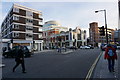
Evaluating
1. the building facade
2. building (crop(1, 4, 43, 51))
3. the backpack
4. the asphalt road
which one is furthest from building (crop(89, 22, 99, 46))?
the backpack

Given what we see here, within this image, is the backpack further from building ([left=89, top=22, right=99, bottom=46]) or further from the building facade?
building ([left=89, top=22, right=99, bottom=46])

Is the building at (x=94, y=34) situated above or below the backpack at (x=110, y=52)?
above

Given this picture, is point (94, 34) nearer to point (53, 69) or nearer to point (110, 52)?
point (53, 69)

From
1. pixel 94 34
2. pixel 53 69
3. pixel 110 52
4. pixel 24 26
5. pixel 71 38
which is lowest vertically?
pixel 53 69

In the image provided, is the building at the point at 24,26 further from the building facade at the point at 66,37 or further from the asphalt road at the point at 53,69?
the asphalt road at the point at 53,69

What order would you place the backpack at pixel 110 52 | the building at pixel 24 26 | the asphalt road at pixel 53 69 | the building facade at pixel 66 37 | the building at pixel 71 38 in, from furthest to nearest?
1. the building facade at pixel 66 37
2. the building at pixel 71 38
3. the building at pixel 24 26
4. the backpack at pixel 110 52
5. the asphalt road at pixel 53 69

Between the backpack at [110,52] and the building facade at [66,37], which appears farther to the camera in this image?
the building facade at [66,37]

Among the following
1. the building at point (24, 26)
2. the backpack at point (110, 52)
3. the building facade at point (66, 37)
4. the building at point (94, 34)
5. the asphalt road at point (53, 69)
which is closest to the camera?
the asphalt road at point (53, 69)

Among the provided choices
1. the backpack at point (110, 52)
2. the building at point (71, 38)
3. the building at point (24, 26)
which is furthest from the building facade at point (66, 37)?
the backpack at point (110, 52)

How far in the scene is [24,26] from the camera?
39.8m

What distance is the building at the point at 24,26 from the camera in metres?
37.3

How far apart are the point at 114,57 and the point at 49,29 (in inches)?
3081

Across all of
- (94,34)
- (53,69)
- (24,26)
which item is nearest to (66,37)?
(94,34)

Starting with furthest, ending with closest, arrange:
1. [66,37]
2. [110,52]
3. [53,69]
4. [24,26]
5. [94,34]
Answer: [94,34], [66,37], [24,26], [53,69], [110,52]
